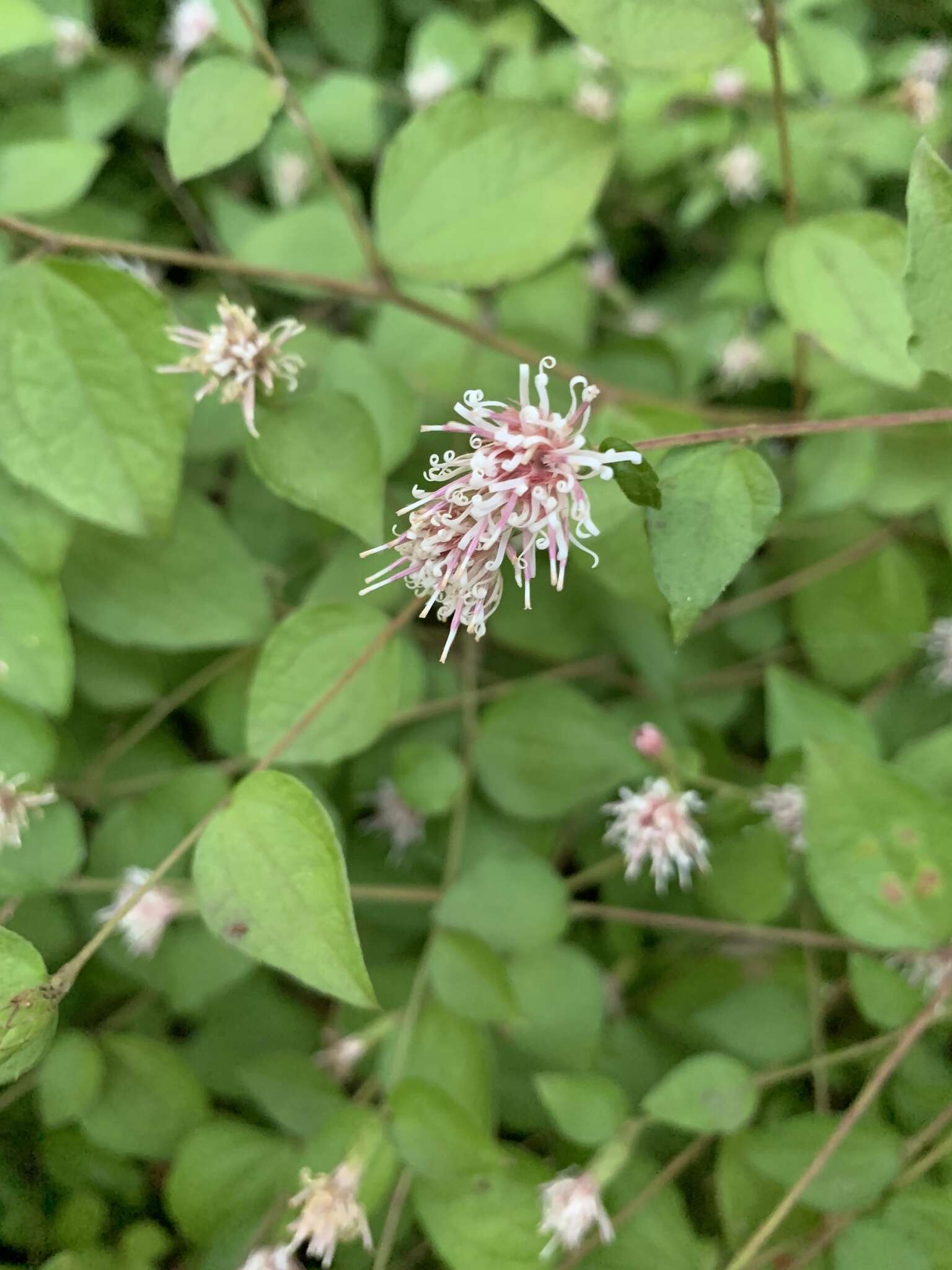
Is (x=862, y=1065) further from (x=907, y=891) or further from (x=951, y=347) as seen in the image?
(x=951, y=347)

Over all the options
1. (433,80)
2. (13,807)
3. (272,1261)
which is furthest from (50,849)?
(433,80)

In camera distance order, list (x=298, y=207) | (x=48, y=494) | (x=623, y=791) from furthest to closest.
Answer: (x=298, y=207) < (x=623, y=791) < (x=48, y=494)

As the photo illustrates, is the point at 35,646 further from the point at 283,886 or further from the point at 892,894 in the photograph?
the point at 892,894

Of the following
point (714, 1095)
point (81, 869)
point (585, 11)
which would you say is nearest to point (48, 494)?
point (81, 869)

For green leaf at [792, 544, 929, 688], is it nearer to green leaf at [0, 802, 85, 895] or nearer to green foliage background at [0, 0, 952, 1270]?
green foliage background at [0, 0, 952, 1270]

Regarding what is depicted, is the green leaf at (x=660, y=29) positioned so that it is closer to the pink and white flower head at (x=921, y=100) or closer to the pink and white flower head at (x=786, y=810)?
the pink and white flower head at (x=921, y=100)

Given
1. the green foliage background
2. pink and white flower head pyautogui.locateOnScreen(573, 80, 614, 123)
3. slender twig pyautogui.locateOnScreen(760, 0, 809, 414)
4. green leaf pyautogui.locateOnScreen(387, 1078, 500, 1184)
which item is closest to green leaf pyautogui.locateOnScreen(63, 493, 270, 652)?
the green foliage background
